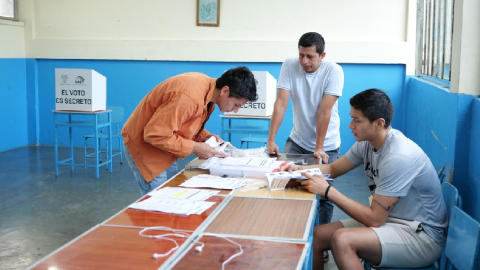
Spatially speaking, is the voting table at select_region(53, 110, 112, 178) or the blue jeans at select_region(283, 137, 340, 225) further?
the voting table at select_region(53, 110, 112, 178)

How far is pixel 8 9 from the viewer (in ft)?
22.7

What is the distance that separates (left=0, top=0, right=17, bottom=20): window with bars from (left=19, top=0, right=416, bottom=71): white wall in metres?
0.10

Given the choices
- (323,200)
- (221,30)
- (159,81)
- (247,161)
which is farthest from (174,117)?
(159,81)

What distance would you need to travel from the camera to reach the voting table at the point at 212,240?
1.44 m

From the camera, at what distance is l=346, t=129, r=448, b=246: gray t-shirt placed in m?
2.11

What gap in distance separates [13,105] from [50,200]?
3.07 metres

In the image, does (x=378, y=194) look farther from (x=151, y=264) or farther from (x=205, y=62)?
(x=205, y=62)

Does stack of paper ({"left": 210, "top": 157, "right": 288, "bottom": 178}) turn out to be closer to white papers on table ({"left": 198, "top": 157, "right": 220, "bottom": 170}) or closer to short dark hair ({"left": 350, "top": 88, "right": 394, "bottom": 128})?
white papers on table ({"left": 198, "top": 157, "right": 220, "bottom": 170})

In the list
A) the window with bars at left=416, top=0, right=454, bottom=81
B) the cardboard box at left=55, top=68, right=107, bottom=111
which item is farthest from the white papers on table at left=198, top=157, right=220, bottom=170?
the cardboard box at left=55, top=68, right=107, bottom=111

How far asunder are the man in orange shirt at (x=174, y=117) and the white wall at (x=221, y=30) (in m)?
4.11

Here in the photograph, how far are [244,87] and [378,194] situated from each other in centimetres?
79

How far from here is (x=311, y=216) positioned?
186 centimetres

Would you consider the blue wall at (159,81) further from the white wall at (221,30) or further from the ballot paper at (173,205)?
the ballot paper at (173,205)

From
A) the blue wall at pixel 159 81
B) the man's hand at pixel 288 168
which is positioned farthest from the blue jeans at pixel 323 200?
the blue wall at pixel 159 81
